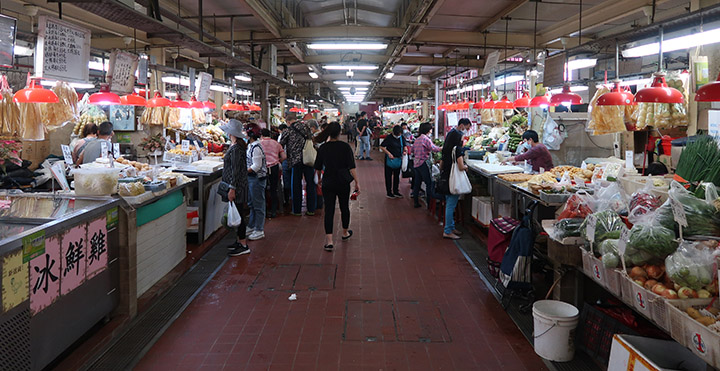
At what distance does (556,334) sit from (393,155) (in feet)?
25.9

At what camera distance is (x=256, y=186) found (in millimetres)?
7555

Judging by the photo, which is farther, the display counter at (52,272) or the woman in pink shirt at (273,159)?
the woman in pink shirt at (273,159)

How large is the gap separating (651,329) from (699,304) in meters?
0.80

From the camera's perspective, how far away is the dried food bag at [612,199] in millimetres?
4277

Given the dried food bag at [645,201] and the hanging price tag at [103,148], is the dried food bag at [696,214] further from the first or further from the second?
the hanging price tag at [103,148]

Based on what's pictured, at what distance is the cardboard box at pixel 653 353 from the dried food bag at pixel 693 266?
0.46 metres

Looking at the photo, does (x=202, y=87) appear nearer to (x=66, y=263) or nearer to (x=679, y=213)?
(x=66, y=263)

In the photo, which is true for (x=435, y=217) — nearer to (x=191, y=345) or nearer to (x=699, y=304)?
(x=191, y=345)

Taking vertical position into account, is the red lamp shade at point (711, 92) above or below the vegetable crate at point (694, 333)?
above

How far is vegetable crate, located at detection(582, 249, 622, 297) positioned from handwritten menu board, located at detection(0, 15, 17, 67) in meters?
5.14

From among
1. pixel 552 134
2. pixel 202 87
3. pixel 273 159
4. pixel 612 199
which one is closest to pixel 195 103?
pixel 202 87

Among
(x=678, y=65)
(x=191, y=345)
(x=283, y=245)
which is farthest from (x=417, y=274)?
(x=678, y=65)

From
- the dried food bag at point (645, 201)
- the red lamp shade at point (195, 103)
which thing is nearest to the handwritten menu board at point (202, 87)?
the red lamp shade at point (195, 103)

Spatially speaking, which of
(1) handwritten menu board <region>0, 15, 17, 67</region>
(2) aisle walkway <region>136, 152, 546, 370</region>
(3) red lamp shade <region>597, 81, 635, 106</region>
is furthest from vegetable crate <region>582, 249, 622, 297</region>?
(1) handwritten menu board <region>0, 15, 17, 67</region>
